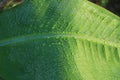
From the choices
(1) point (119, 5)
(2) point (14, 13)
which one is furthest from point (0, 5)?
(1) point (119, 5)

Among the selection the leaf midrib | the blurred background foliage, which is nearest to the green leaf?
the leaf midrib

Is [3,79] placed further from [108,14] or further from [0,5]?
[108,14]

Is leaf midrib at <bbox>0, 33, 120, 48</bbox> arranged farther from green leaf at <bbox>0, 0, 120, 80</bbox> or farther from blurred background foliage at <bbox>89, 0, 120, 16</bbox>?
blurred background foliage at <bbox>89, 0, 120, 16</bbox>

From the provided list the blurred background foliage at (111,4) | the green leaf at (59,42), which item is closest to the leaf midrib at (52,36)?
the green leaf at (59,42)

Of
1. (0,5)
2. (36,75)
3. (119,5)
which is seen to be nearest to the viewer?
(36,75)

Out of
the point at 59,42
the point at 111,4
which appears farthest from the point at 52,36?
the point at 111,4

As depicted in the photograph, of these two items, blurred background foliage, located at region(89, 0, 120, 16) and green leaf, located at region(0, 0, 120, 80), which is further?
blurred background foliage, located at region(89, 0, 120, 16)

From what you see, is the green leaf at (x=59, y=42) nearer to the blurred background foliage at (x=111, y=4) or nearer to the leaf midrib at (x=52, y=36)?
the leaf midrib at (x=52, y=36)

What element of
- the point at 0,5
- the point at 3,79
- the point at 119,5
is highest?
the point at 0,5
